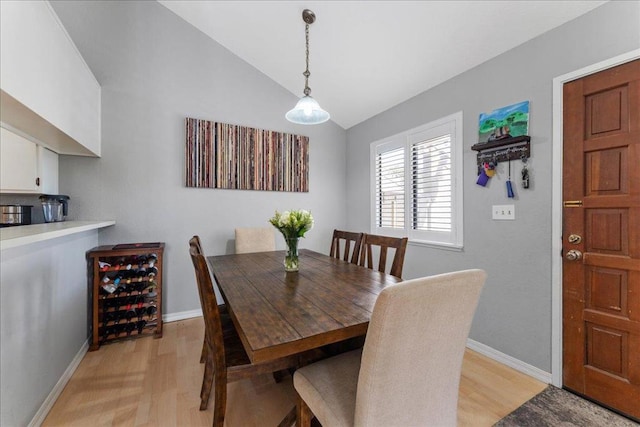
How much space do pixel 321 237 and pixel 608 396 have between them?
A: 9.21 ft

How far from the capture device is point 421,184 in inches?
107

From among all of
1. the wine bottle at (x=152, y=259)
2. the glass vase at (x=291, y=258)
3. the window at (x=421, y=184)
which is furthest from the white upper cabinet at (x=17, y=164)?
the window at (x=421, y=184)

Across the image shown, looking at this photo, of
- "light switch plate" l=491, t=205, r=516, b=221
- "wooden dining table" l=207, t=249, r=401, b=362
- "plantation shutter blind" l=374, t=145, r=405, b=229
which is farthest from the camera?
"plantation shutter blind" l=374, t=145, r=405, b=229

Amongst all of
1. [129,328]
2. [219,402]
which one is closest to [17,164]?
[129,328]

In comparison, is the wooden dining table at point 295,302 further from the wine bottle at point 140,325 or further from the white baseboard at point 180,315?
the white baseboard at point 180,315

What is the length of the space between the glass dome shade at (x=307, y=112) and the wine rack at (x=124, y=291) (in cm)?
172

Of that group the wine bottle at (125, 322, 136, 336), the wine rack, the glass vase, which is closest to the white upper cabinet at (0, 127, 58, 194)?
the wine rack

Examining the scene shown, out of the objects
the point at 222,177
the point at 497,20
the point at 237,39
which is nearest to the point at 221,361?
the point at 222,177

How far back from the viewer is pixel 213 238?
9.72 ft

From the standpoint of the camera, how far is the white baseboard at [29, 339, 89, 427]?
4.69 ft

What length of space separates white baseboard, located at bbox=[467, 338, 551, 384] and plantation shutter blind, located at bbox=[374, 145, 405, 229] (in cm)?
131

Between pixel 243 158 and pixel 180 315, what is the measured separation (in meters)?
1.87

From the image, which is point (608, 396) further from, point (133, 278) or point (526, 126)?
point (133, 278)

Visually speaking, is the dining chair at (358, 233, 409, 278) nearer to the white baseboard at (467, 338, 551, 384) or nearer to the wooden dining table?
the wooden dining table
